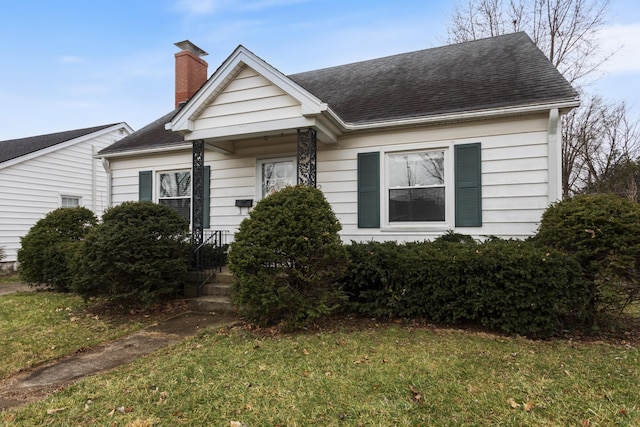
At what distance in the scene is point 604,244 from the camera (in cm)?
432

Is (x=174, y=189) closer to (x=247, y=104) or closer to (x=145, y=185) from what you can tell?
(x=145, y=185)

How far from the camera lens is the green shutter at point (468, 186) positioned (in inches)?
248

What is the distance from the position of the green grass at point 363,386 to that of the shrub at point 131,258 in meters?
2.11

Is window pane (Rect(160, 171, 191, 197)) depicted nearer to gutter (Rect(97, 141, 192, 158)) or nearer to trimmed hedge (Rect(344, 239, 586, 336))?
gutter (Rect(97, 141, 192, 158))

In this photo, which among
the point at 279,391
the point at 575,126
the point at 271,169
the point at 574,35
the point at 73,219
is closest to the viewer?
the point at 279,391

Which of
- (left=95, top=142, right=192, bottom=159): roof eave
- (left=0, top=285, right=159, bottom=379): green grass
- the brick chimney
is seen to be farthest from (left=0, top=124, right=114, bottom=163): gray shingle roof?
(left=0, top=285, right=159, bottom=379): green grass

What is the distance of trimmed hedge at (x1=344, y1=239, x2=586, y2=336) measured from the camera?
4297 mm

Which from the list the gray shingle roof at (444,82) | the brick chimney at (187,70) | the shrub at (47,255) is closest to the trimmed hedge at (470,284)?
the gray shingle roof at (444,82)

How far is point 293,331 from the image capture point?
464cm

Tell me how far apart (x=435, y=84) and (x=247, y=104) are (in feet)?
13.9

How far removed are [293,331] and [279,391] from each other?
171cm

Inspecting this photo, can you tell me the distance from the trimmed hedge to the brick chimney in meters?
7.79

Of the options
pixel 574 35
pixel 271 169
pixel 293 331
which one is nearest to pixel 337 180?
pixel 271 169

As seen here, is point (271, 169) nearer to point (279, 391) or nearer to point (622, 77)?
point (279, 391)
